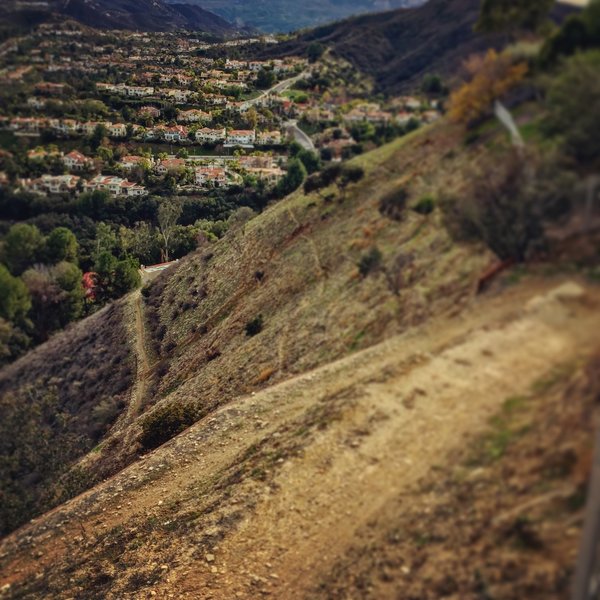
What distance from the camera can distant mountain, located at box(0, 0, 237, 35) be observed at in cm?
3199

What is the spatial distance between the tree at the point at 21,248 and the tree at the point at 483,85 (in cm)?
3424

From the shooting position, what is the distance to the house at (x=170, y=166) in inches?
1050

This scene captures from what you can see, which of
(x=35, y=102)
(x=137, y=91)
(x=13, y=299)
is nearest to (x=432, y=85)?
(x=13, y=299)

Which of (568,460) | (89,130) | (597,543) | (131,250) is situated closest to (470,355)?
(568,460)

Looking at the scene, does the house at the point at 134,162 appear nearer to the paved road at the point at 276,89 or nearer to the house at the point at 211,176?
the house at the point at 211,176

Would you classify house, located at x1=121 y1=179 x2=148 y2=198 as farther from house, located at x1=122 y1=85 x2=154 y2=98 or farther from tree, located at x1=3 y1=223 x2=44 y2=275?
tree, located at x1=3 y1=223 x2=44 y2=275

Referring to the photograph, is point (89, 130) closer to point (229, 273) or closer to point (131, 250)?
point (131, 250)

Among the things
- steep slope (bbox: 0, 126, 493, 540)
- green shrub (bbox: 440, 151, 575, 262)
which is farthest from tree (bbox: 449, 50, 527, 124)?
green shrub (bbox: 440, 151, 575, 262)

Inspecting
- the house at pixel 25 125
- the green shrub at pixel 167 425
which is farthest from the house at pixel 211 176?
the house at pixel 25 125

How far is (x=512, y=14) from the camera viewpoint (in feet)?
21.5

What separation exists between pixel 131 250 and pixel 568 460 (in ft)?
87.9

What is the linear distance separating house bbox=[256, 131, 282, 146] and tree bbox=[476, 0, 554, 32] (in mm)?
19560

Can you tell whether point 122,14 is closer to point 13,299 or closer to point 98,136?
point 98,136

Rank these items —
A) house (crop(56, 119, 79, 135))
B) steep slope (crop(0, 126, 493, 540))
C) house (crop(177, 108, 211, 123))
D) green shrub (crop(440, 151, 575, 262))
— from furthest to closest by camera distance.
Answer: house (crop(56, 119, 79, 135)) → house (crop(177, 108, 211, 123)) → steep slope (crop(0, 126, 493, 540)) → green shrub (crop(440, 151, 575, 262))
